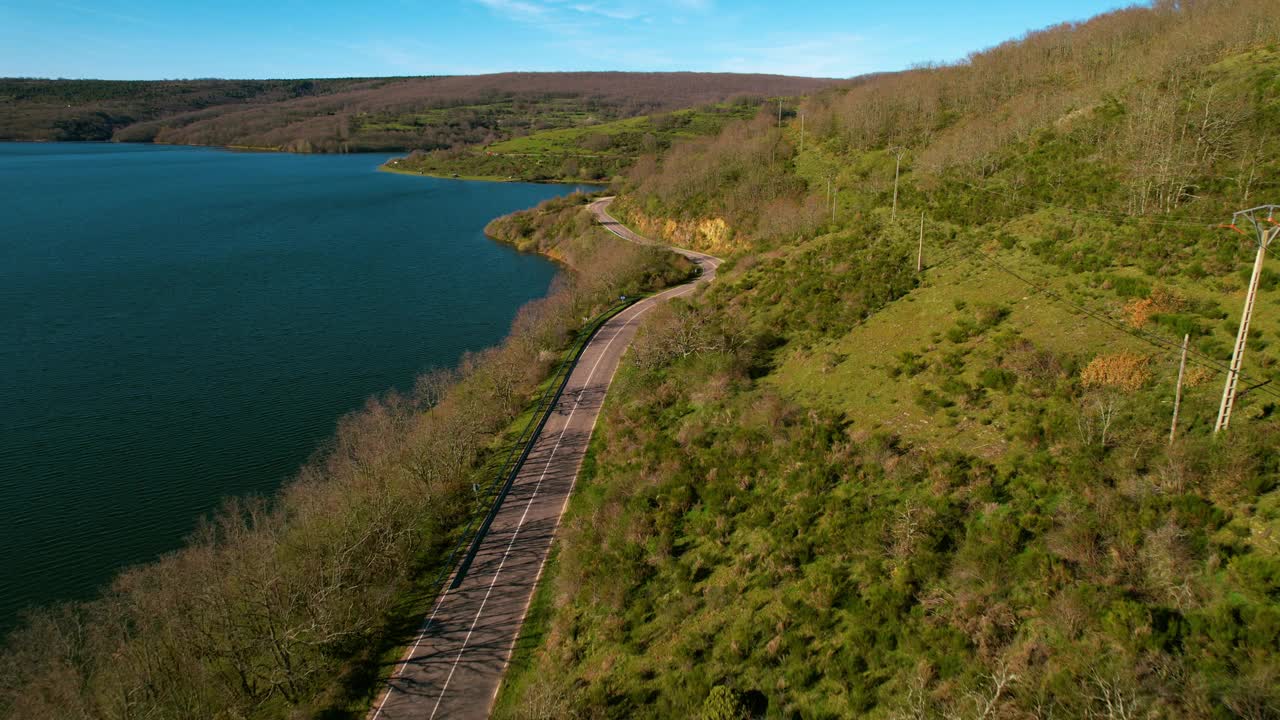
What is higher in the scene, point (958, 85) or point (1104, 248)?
point (958, 85)

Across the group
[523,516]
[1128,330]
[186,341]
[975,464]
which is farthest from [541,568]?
[186,341]

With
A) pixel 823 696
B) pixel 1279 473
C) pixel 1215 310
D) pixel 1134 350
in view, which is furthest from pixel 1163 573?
pixel 1215 310

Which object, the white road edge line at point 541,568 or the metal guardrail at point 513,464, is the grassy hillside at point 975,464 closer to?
the white road edge line at point 541,568

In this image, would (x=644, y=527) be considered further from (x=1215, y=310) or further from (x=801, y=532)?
(x=1215, y=310)

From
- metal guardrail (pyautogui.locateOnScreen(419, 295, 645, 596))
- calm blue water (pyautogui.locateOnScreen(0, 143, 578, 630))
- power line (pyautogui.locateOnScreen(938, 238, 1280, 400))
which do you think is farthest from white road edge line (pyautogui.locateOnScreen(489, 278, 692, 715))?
power line (pyautogui.locateOnScreen(938, 238, 1280, 400))

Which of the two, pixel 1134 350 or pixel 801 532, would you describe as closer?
pixel 801 532

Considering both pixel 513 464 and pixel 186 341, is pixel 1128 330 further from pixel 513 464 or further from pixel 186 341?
pixel 186 341

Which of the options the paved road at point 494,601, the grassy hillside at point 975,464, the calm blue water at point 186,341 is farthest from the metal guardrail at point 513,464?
the calm blue water at point 186,341
